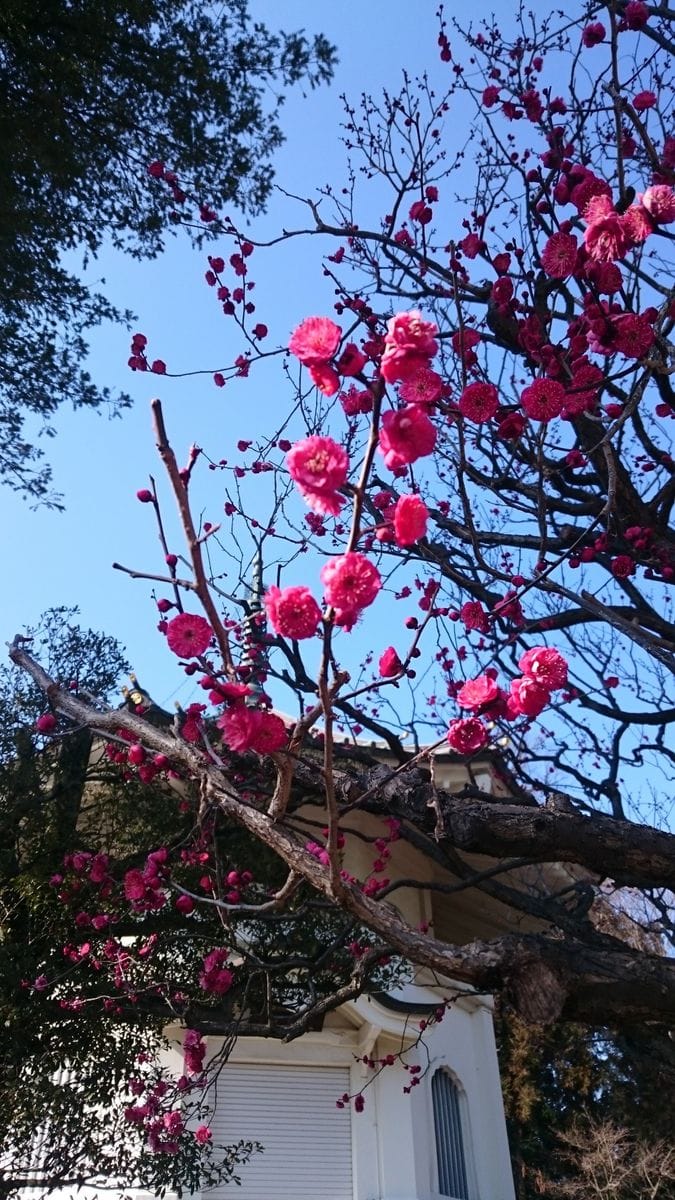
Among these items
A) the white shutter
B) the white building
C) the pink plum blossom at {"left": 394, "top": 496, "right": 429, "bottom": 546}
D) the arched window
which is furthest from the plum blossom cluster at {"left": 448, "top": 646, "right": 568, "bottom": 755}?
the arched window

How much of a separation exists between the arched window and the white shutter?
3.88 feet

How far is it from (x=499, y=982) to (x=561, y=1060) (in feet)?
49.0

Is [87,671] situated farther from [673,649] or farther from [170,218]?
[673,649]

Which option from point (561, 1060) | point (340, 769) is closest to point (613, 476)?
point (340, 769)

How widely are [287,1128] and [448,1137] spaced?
192 cm

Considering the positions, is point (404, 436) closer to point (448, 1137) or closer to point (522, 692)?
point (522, 692)

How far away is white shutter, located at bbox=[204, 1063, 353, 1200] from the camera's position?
682 centimetres

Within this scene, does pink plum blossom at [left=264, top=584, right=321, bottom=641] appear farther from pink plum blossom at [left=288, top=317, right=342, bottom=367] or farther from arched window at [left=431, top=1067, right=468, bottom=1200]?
arched window at [left=431, top=1067, right=468, bottom=1200]

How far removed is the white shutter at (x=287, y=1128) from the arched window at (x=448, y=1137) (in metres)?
1.18

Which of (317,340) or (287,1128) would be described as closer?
(317,340)

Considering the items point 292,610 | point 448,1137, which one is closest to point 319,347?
point 292,610

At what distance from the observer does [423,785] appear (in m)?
4.34

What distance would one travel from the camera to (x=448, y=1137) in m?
8.20

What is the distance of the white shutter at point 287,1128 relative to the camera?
6816 millimetres
